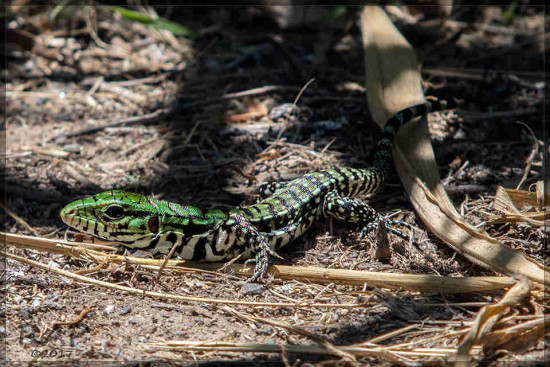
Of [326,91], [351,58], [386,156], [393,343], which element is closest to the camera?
[393,343]

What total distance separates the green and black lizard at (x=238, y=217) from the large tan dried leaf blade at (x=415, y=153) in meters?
0.33

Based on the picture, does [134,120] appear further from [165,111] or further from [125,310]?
[125,310]

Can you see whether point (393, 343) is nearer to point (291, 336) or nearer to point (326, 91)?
point (291, 336)

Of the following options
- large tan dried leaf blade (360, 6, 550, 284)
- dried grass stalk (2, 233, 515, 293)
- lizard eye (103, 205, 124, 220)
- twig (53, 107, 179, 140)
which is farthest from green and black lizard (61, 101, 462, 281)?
twig (53, 107, 179, 140)

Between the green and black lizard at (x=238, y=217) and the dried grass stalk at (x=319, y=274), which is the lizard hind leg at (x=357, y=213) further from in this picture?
the dried grass stalk at (x=319, y=274)

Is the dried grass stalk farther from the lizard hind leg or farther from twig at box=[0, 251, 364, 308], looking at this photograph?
the lizard hind leg

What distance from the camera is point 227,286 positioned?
416 cm

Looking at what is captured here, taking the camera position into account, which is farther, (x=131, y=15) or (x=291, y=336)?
(x=131, y=15)

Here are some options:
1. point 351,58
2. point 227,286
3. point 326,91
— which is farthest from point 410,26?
point 227,286

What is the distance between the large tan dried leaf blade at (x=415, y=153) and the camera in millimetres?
3729

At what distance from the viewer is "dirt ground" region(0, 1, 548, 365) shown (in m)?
3.59

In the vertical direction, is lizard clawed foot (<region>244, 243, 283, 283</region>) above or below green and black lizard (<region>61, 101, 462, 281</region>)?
below

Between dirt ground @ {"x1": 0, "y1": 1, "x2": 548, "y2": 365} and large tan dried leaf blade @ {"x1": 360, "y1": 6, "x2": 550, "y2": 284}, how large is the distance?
0.67 ft

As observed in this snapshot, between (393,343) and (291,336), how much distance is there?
0.67 m
